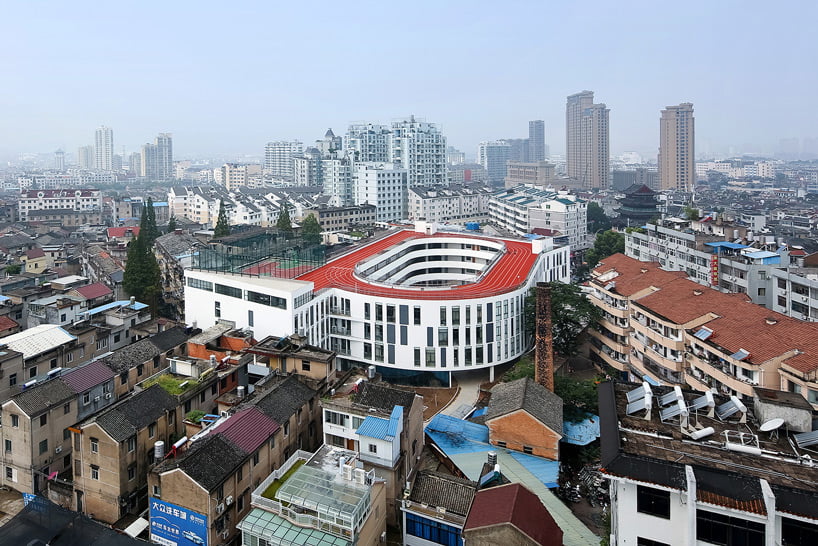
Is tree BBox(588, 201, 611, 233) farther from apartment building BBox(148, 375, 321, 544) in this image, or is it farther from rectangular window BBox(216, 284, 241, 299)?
apartment building BBox(148, 375, 321, 544)

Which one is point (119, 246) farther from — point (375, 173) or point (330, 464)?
point (330, 464)

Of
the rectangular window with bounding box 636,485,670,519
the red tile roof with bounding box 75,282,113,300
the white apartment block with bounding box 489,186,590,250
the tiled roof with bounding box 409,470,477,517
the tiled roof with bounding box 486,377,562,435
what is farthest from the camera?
the white apartment block with bounding box 489,186,590,250

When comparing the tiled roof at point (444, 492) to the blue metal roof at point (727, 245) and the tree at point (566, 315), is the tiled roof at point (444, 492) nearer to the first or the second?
the tree at point (566, 315)

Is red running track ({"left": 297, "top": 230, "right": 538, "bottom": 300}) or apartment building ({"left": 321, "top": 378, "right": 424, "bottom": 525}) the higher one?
red running track ({"left": 297, "top": 230, "right": 538, "bottom": 300})

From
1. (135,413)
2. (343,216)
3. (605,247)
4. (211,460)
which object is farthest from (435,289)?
(343,216)

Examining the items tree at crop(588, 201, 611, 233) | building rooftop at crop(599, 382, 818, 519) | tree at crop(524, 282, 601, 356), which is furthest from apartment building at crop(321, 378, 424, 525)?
tree at crop(588, 201, 611, 233)

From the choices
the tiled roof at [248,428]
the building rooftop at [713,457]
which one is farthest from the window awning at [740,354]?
the tiled roof at [248,428]
